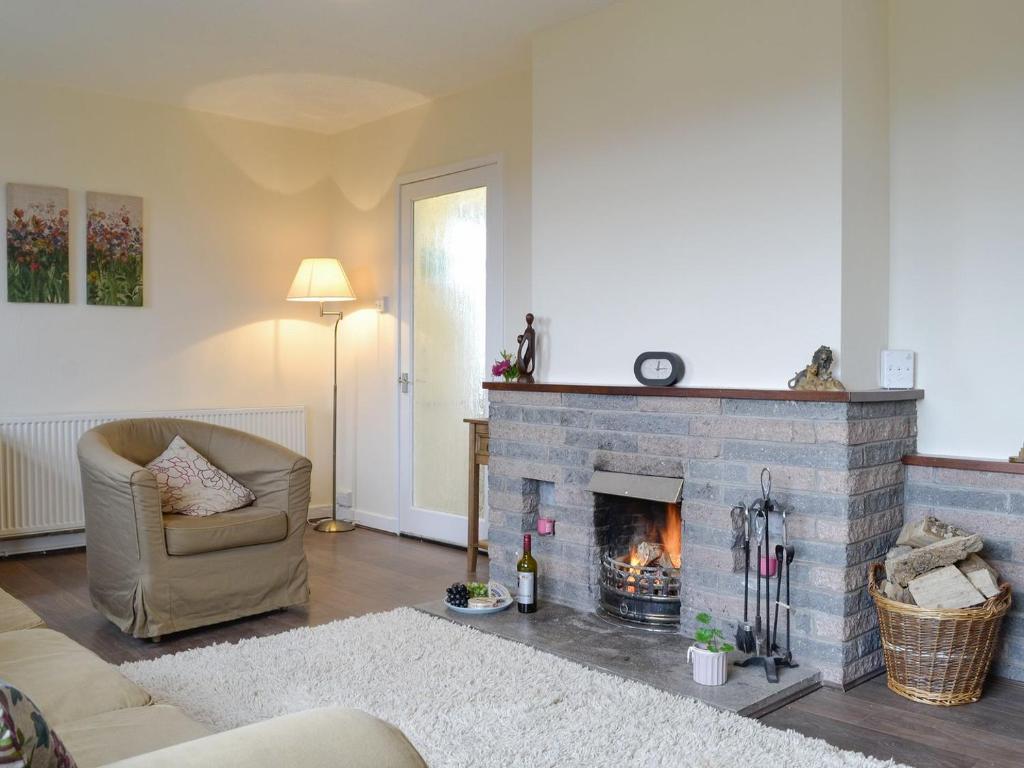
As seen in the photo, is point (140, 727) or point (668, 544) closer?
point (140, 727)

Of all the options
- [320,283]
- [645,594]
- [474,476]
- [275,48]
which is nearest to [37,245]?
[320,283]

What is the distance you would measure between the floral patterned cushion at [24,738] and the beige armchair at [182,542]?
254 centimetres

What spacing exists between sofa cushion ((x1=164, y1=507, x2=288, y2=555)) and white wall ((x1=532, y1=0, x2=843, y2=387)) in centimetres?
137

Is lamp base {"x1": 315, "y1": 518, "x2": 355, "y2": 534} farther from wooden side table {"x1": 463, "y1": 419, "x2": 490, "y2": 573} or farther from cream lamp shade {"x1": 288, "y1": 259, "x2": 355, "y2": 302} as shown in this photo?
cream lamp shade {"x1": 288, "y1": 259, "x2": 355, "y2": 302}

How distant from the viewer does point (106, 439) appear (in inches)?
155

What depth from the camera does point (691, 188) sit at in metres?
3.52

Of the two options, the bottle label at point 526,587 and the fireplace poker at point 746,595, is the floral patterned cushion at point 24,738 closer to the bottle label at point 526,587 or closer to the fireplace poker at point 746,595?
the fireplace poker at point 746,595

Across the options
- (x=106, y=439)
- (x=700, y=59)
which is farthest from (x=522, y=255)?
(x=106, y=439)

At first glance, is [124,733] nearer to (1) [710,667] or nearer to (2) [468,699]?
(2) [468,699]

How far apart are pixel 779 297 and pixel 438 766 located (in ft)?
6.37

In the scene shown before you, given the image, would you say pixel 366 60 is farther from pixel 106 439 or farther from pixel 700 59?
pixel 106 439

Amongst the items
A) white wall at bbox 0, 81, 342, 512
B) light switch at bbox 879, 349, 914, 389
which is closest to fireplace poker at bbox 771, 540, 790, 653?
light switch at bbox 879, 349, 914, 389

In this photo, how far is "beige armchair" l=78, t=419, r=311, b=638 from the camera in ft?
11.3

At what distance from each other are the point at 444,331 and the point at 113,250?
6.46ft
